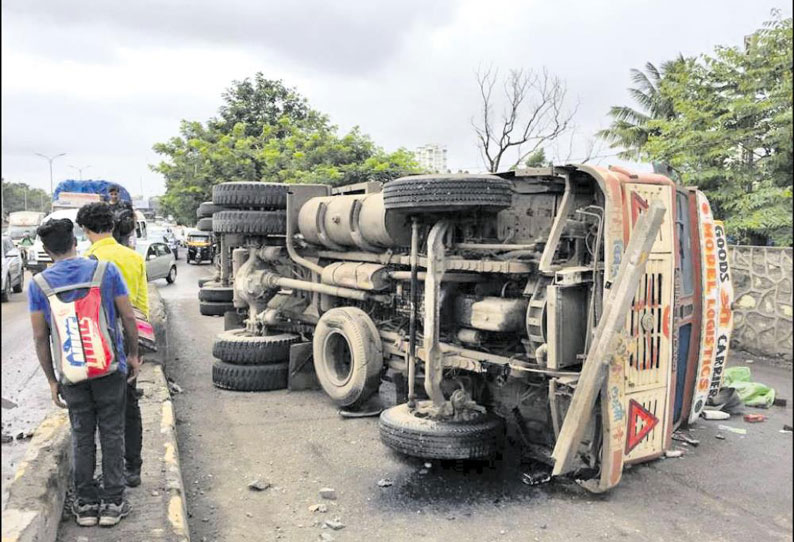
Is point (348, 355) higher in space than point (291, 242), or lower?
lower

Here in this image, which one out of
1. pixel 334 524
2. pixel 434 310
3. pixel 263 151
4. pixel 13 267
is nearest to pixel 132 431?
pixel 334 524

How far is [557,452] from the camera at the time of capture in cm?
413

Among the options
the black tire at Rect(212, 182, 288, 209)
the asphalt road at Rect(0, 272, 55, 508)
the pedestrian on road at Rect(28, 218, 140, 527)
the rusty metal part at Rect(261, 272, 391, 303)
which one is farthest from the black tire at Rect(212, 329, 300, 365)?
the pedestrian on road at Rect(28, 218, 140, 527)

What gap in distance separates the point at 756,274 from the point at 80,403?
338cm

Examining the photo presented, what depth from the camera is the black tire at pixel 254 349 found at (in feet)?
24.7

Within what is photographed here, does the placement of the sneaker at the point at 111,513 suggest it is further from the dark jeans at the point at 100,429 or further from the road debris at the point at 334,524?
the road debris at the point at 334,524

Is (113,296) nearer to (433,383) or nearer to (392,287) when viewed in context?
(433,383)

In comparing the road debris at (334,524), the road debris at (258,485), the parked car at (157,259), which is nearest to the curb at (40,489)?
the road debris at (258,485)

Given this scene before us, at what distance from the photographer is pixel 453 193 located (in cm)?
480

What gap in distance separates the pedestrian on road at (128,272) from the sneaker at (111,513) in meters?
0.45

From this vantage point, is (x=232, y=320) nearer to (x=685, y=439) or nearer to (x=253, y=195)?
(x=253, y=195)

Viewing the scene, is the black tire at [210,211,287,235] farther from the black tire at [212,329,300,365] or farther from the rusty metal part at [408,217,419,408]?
the rusty metal part at [408,217,419,408]

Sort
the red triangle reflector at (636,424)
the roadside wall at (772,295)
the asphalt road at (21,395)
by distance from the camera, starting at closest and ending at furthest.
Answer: the roadside wall at (772,295)
the red triangle reflector at (636,424)
the asphalt road at (21,395)

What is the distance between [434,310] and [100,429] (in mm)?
2323
